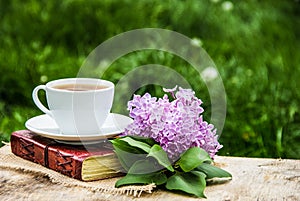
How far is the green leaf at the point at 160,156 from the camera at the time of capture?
4.54 feet

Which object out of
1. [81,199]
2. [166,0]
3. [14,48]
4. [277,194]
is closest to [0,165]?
[81,199]

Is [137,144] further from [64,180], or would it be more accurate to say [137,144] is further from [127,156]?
[64,180]

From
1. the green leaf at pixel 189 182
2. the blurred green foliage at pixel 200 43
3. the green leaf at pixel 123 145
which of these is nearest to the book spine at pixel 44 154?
the green leaf at pixel 123 145

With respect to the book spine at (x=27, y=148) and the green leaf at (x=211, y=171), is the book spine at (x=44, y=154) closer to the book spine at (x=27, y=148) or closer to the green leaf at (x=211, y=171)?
the book spine at (x=27, y=148)

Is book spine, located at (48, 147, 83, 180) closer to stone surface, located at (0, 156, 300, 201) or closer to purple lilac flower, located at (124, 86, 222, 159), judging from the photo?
stone surface, located at (0, 156, 300, 201)

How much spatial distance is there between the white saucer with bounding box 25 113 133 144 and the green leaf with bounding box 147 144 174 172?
0.19 meters

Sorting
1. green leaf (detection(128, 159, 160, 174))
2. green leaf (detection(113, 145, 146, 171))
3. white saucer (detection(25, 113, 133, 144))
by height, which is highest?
white saucer (detection(25, 113, 133, 144))

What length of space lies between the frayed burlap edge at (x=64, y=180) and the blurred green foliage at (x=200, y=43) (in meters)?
0.88

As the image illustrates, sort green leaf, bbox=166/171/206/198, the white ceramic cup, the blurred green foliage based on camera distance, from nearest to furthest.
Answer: green leaf, bbox=166/171/206/198 < the white ceramic cup < the blurred green foliage

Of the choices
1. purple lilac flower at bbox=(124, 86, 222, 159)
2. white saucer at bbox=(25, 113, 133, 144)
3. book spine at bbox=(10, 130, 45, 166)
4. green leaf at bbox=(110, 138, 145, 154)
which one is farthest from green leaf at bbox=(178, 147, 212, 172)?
book spine at bbox=(10, 130, 45, 166)

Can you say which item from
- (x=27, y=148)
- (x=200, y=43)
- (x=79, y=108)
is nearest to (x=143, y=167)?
(x=79, y=108)

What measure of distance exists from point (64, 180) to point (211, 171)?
1.25ft

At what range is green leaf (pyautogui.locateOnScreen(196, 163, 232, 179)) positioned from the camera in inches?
57.7

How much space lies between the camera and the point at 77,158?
1442mm
